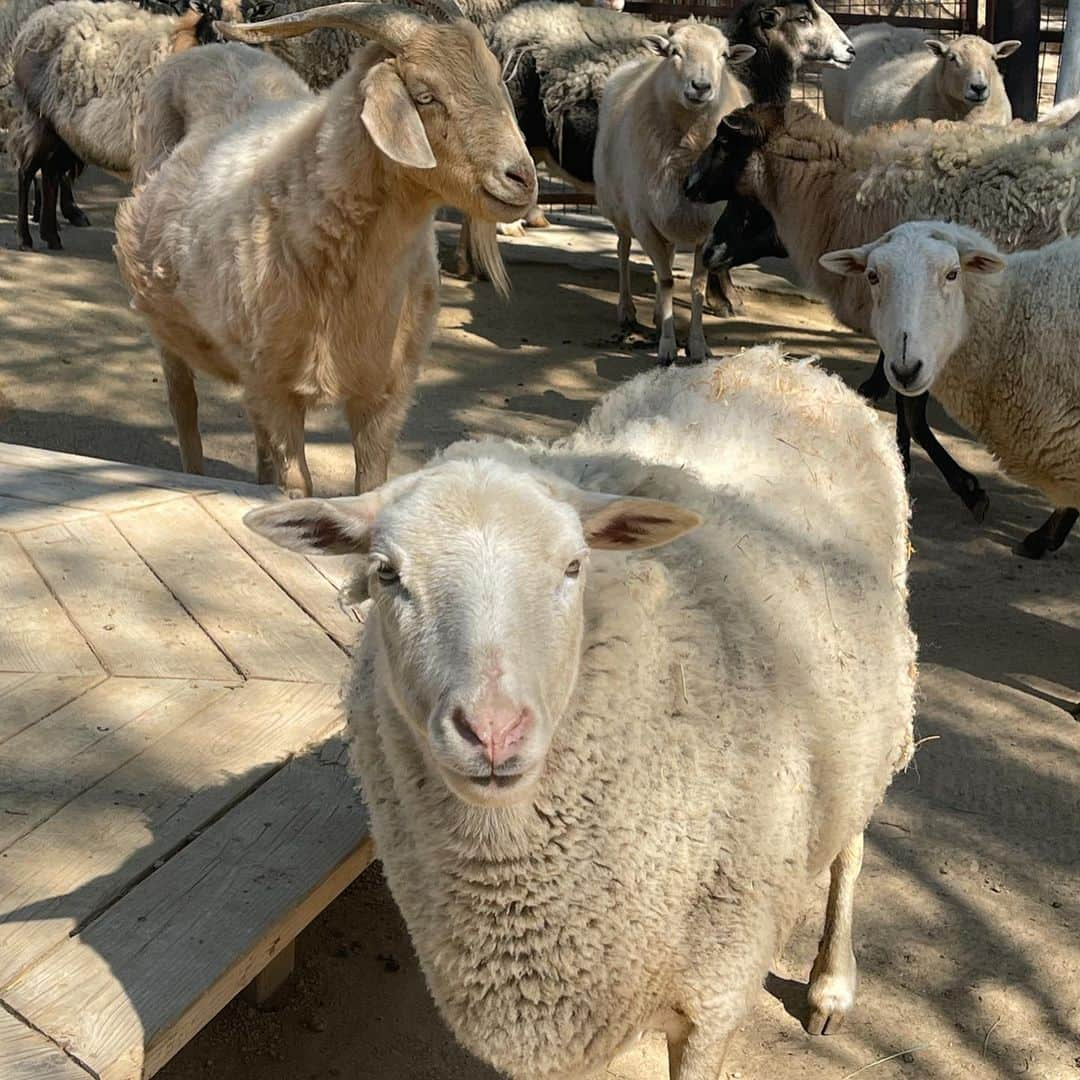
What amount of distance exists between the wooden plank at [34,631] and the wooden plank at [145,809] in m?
0.17

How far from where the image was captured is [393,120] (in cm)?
371

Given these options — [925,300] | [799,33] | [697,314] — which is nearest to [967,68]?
[799,33]

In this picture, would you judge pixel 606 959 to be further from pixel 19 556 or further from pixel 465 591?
pixel 19 556

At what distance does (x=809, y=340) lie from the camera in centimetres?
828

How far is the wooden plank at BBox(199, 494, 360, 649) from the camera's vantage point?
3340 mm

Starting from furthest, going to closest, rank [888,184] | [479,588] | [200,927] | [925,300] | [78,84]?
[78,84], [888,184], [925,300], [200,927], [479,588]

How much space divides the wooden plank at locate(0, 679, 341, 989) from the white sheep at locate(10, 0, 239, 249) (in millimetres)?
6408

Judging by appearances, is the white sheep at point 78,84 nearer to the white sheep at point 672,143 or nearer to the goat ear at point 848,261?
the white sheep at point 672,143

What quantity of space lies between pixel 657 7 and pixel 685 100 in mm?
3238

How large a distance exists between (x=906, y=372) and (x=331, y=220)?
2064 mm

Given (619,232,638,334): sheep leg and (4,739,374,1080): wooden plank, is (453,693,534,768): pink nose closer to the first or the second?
(4,739,374,1080): wooden plank

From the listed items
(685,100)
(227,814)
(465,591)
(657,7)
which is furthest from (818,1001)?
(657,7)

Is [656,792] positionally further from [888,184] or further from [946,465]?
[888,184]

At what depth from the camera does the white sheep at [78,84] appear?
8531mm
